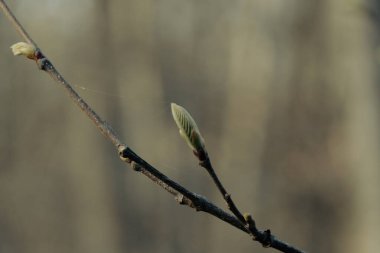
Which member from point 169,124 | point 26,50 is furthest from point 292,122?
point 26,50

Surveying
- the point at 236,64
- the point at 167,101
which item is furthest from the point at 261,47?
the point at 167,101

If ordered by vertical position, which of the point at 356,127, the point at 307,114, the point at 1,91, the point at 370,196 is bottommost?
the point at 370,196

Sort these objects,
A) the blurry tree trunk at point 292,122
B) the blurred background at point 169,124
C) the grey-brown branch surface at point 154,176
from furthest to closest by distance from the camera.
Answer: the blurred background at point 169,124
the blurry tree trunk at point 292,122
the grey-brown branch surface at point 154,176

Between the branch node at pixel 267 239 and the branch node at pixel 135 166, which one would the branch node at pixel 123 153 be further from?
the branch node at pixel 267 239

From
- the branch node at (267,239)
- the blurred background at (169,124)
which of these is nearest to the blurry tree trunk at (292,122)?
the blurred background at (169,124)

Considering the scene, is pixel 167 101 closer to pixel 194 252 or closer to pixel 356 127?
pixel 194 252

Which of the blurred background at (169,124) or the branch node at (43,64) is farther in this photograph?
the blurred background at (169,124)

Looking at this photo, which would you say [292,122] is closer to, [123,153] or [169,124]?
[169,124]
